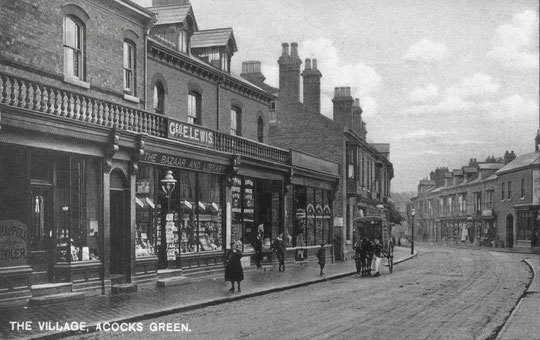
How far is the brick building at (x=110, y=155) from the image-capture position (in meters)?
13.8

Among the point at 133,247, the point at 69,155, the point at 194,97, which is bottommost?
the point at 133,247

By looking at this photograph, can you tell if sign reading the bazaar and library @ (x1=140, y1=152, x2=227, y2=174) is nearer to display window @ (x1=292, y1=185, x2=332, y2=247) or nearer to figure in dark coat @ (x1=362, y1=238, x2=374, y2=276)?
figure in dark coat @ (x1=362, y1=238, x2=374, y2=276)

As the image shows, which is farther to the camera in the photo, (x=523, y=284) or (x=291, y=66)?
(x=291, y=66)

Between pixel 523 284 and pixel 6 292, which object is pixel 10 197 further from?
pixel 523 284

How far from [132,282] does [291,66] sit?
2413cm

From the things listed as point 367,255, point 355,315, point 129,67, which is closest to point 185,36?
point 129,67

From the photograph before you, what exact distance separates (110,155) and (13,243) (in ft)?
12.3

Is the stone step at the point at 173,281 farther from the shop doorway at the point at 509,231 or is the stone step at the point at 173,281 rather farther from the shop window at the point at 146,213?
the shop doorway at the point at 509,231

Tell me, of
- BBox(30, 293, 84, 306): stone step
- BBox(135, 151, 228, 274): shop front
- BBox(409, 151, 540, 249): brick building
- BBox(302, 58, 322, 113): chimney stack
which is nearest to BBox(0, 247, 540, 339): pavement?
BBox(30, 293, 84, 306): stone step

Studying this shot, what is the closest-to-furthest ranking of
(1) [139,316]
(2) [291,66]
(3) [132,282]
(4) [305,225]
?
(1) [139,316], (3) [132,282], (4) [305,225], (2) [291,66]

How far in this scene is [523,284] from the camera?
21688 millimetres

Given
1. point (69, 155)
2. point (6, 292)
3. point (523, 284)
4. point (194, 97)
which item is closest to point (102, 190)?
point (69, 155)

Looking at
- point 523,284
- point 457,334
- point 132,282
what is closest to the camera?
point 457,334

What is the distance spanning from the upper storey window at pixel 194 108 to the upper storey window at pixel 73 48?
24.7 ft
